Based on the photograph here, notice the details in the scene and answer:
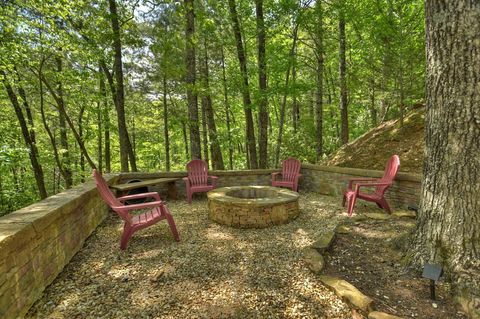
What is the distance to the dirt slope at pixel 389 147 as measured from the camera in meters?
5.54

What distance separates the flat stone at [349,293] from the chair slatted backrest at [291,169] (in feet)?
11.4

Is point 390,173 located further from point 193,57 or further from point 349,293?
point 193,57

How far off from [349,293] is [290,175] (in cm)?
380

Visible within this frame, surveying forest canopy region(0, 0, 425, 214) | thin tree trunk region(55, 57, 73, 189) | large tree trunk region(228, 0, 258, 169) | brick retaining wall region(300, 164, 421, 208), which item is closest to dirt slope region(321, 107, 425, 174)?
forest canopy region(0, 0, 425, 214)

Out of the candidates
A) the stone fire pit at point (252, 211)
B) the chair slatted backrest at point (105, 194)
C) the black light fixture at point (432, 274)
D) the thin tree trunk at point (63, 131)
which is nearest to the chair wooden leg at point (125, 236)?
the chair slatted backrest at point (105, 194)

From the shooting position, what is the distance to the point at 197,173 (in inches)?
211

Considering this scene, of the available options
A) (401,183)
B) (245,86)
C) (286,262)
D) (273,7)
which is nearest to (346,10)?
(273,7)

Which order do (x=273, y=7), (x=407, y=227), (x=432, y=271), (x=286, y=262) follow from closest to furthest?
1. (x=432, y=271)
2. (x=286, y=262)
3. (x=407, y=227)
4. (x=273, y=7)

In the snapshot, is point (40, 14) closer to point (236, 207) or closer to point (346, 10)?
point (236, 207)

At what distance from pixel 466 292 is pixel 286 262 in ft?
4.50

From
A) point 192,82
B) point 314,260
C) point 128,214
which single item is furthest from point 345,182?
point 128,214

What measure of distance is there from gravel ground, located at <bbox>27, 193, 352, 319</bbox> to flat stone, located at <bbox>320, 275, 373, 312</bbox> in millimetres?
59

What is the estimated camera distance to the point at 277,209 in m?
3.73

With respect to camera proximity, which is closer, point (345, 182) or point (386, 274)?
point (386, 274)
